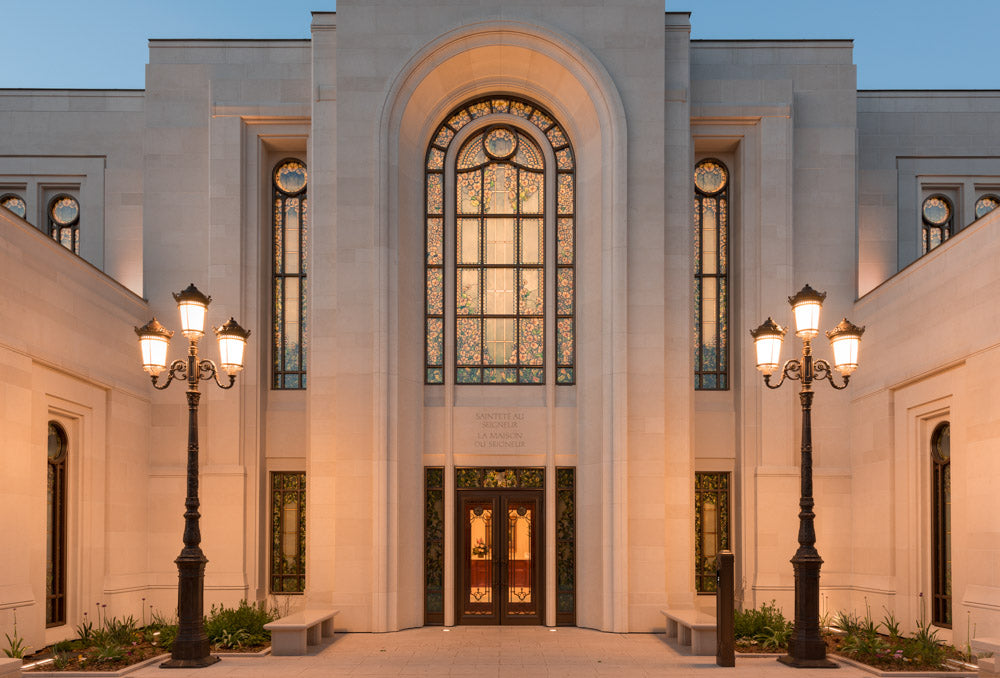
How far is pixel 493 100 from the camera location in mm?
22016

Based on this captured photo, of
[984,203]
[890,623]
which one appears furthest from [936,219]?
[890,623]

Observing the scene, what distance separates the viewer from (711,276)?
74.0ft

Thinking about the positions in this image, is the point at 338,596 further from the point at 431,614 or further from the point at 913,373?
the point at 913,373

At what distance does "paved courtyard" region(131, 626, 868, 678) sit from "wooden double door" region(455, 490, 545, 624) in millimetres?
827

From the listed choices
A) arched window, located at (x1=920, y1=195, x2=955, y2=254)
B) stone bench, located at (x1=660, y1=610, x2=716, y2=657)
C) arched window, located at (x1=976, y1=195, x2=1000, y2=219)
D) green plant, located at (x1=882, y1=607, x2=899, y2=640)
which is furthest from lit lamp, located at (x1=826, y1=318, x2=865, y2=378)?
arched window, located at (x1=976, y1=195, x2=1000, y2=219)

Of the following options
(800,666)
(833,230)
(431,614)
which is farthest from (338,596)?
(833,230)

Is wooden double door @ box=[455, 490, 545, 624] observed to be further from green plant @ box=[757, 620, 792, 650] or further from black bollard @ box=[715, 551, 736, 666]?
black bollard @ box=[715, 551, 736, 666]

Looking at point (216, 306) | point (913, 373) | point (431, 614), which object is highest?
point (216, 306)

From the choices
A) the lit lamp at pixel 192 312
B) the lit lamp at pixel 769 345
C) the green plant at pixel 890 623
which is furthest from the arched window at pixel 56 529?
the green plant at pixel 890 623

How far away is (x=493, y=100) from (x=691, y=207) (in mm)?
4831

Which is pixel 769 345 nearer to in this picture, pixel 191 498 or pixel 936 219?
pixel 191 498

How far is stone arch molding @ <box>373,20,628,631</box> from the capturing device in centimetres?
1997

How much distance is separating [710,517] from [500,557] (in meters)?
4.73

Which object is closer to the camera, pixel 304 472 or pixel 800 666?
pixel 800 666
